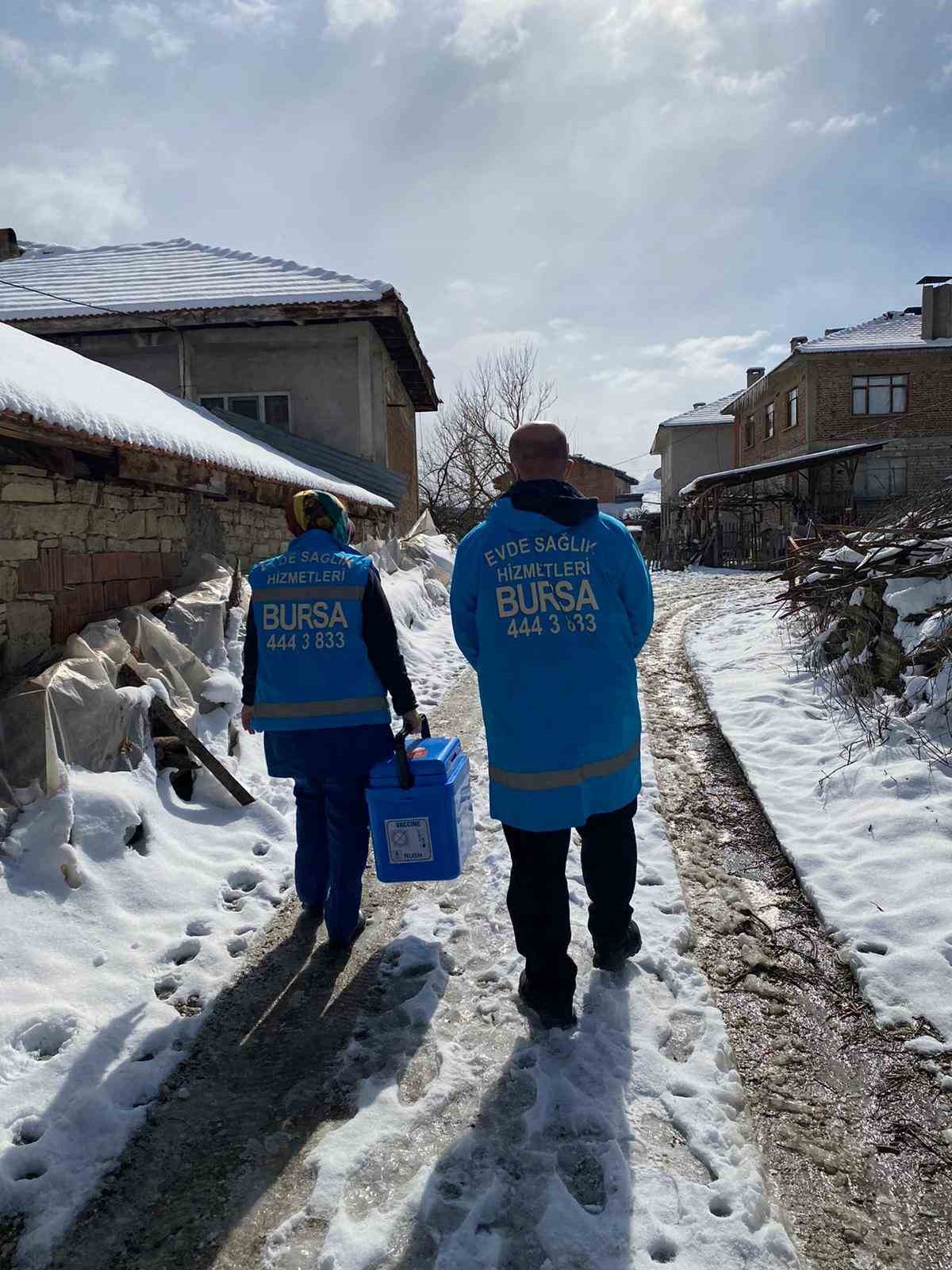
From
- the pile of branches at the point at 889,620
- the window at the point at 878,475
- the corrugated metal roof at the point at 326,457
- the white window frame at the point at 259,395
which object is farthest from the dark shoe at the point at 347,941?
the window at the point at 878,475

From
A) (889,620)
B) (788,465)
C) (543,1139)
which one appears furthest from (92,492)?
(788,465)

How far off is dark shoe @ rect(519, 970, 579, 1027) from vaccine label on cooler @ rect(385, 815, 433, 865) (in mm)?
602

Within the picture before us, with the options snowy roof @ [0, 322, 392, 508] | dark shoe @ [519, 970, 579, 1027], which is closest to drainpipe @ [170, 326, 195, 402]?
snowy roof @ [0, 322, 392, 508]

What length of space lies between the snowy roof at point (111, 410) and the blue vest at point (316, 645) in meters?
2.06

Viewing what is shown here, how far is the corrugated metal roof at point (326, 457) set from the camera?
37.4 ft

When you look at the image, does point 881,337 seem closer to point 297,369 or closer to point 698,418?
point 698,418

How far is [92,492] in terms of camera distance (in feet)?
17.5

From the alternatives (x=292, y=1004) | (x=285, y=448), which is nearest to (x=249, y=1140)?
(x=292, y=1004)

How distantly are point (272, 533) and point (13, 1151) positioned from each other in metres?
7.03

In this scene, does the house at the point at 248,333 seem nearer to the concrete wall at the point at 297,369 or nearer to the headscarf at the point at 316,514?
the concrete wall at the point at 297,369

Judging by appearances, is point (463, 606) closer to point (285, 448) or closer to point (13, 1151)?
point (13, 1151)

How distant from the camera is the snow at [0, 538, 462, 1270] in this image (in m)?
2.17

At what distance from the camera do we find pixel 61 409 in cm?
438

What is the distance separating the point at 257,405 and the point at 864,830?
1115cm
